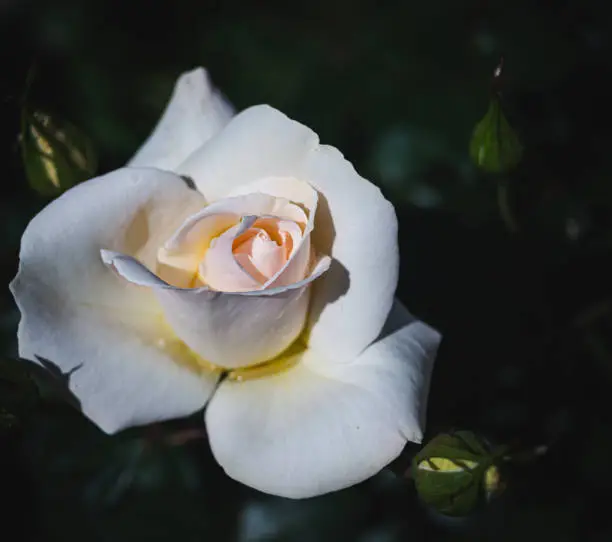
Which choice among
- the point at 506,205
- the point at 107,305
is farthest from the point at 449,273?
the point at 107,305

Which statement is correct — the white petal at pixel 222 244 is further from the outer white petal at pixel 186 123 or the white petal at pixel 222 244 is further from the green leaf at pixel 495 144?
the green leaf at pixel 495 144

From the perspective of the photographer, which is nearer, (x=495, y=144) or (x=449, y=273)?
(x=495, y=144)

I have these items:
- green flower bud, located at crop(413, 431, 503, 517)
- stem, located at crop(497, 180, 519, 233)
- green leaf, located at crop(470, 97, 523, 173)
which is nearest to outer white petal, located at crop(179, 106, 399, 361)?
green flower bud, located at crop(413, 431, 503, 517)

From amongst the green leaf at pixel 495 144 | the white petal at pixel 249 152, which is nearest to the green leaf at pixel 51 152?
the white petal at pixel 249 152

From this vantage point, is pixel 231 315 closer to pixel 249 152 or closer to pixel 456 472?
pixel 249 152

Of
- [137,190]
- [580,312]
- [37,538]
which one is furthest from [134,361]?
[580,312]

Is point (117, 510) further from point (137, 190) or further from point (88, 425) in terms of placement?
point (137, 190)

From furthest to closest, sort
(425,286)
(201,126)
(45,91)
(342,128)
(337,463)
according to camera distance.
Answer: (45,91)
(342,128)
(425,286)
(201,126)
(337,463)

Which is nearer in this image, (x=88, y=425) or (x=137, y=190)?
(x=137, y=190)
